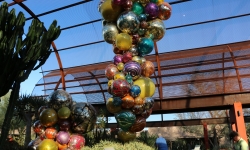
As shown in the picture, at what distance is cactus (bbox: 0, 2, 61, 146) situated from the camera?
5.22m

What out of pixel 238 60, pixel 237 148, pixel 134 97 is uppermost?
pixel 238 60

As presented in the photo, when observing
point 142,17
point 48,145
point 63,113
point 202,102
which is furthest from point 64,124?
point 202,102

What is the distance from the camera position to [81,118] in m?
6.41

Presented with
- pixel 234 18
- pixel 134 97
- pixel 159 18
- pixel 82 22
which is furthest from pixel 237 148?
pixel 82 22

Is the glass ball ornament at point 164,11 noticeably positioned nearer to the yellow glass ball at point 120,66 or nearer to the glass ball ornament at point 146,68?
the glass ball ornament at point 146,68

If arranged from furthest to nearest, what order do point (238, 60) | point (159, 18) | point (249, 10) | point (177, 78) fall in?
point (177, 78)
point (238, 60)
point (249, 10)
point (159, 18)

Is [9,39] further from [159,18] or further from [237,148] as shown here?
[237,148]

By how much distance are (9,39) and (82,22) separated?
189 inches

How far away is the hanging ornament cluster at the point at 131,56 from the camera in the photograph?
584 cm

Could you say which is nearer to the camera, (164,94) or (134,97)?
(134,97)

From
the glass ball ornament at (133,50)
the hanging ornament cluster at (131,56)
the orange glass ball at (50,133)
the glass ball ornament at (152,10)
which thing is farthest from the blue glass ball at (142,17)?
the orange glass ball at (50,133)

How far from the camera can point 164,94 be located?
10414 millimetres

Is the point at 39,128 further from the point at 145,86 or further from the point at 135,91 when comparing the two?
the point at 145,86

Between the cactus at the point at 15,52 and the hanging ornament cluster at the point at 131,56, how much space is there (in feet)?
5.34
